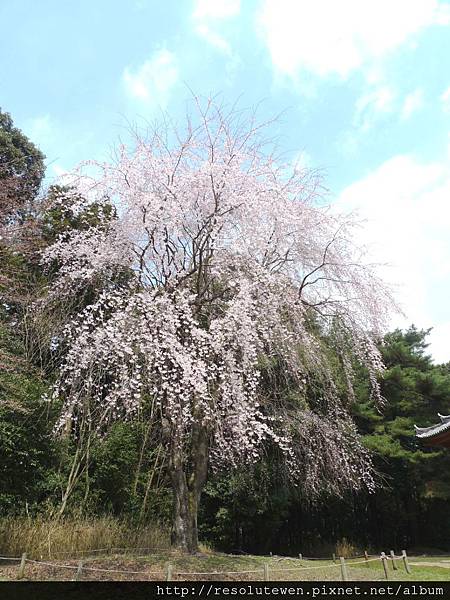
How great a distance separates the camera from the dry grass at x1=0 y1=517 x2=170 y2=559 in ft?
25.4

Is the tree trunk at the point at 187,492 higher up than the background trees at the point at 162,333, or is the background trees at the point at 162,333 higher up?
the background trees at the point at 162,333

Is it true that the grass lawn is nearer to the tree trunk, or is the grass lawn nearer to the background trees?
the tree trunk

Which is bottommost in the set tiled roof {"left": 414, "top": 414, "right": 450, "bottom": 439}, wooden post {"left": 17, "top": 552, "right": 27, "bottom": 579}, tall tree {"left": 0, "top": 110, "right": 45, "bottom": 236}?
wooden post {"left": 17, "top": 552, "right": 27, "bottom": 579}

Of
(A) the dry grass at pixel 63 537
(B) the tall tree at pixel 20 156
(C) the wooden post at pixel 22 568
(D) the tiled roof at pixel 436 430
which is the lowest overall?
(C) the wooden post at pixel 22 568

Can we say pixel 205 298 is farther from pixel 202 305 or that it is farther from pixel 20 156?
pixel 20 156

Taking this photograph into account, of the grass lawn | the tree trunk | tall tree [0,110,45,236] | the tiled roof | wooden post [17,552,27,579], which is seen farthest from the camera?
tall tree [0,110,45,236]

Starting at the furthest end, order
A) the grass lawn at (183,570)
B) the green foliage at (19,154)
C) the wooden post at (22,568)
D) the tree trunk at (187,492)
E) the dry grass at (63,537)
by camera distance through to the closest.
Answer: the green foliage at (19,154)
the tree trunk at (187,492)
the dry grass at (63,537)
the grass lawn at (183,570)
the wooden post at (22,568)

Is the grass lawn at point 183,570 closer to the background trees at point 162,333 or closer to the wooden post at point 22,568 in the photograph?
the wooden post at point 22,568

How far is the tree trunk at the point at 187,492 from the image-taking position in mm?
8188

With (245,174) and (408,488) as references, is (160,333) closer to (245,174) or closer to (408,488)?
(245,174)

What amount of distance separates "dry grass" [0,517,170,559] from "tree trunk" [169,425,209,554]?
4.95 ft

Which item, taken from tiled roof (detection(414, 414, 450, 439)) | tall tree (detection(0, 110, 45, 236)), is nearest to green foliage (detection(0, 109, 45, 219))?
tall tree (detection(0, 110, 45, 236))

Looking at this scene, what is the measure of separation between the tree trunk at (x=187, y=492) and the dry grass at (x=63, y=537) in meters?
1.51

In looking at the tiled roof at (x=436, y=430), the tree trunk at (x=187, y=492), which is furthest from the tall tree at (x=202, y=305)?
the tiled roof at (x=436, y=430)
